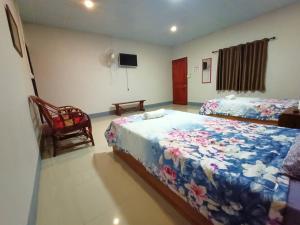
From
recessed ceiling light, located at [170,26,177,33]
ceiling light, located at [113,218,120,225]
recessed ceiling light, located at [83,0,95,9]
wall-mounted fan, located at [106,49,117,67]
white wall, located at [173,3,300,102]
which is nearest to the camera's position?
ceiling light, located at [113,218,120,225]

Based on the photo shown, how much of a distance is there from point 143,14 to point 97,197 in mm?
3828

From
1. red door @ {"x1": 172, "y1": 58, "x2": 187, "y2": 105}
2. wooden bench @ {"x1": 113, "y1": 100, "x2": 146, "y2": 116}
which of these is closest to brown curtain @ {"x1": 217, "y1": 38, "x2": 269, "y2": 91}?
red door @ {"x1": 172, "y1": 58, "x2": 187, "y2": 105}

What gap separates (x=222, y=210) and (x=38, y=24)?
5.27 metres

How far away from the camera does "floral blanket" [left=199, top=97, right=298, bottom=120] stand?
2949mm

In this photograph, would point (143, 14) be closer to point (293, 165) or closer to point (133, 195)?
point (133, 195)

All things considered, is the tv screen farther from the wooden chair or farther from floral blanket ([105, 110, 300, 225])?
floral blanket ([105, 110, 300, 225])

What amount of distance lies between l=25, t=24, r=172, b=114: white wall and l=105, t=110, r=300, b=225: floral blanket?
11.8ft

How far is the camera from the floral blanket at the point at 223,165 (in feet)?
2.43

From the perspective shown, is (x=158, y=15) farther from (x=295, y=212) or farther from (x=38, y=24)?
(x=295, y=212)

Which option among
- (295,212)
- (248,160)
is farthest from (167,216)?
(295,212)

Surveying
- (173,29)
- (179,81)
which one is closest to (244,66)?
(173,29)

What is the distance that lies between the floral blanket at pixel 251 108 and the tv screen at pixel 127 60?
3060 millimetres

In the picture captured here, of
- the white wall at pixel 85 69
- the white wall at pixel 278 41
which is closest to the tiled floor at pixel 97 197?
the white wall at pixel 85 69

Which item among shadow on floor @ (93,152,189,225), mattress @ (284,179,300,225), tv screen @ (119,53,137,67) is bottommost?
shadow on floor @ (93,152,189,225)
